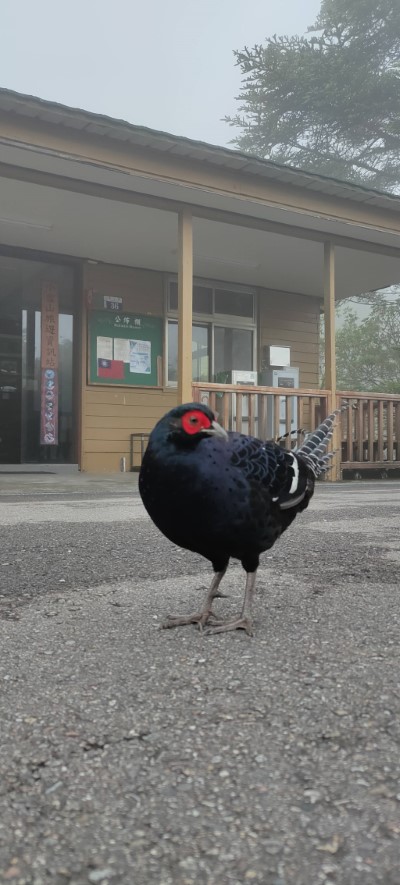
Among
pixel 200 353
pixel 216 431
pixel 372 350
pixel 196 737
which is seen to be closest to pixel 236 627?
pixel 216 431

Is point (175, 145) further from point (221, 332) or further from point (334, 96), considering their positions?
point (334, 96)

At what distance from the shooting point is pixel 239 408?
7535 millimetres

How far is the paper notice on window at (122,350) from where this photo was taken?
969 cm

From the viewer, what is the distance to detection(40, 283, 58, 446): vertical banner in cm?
941

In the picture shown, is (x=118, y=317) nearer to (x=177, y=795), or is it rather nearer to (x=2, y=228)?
(x=2, y=228)

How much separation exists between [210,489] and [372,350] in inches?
932

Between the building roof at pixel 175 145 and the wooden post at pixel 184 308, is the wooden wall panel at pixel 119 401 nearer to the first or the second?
the wooden post at pixel 184 308

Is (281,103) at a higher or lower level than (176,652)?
higher

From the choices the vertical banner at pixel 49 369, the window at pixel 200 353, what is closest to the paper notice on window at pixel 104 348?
the vertical banner at pixel 49 369

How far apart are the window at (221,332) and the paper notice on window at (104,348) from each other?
1.16m

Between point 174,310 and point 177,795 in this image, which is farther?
point 174,310

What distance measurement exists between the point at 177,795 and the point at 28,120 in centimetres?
580

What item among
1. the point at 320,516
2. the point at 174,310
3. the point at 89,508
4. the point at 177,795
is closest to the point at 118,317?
the point at 174,310

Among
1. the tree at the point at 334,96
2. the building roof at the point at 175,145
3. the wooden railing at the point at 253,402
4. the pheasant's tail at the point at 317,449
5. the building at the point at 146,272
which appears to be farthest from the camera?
the tree at the point at 334,96
